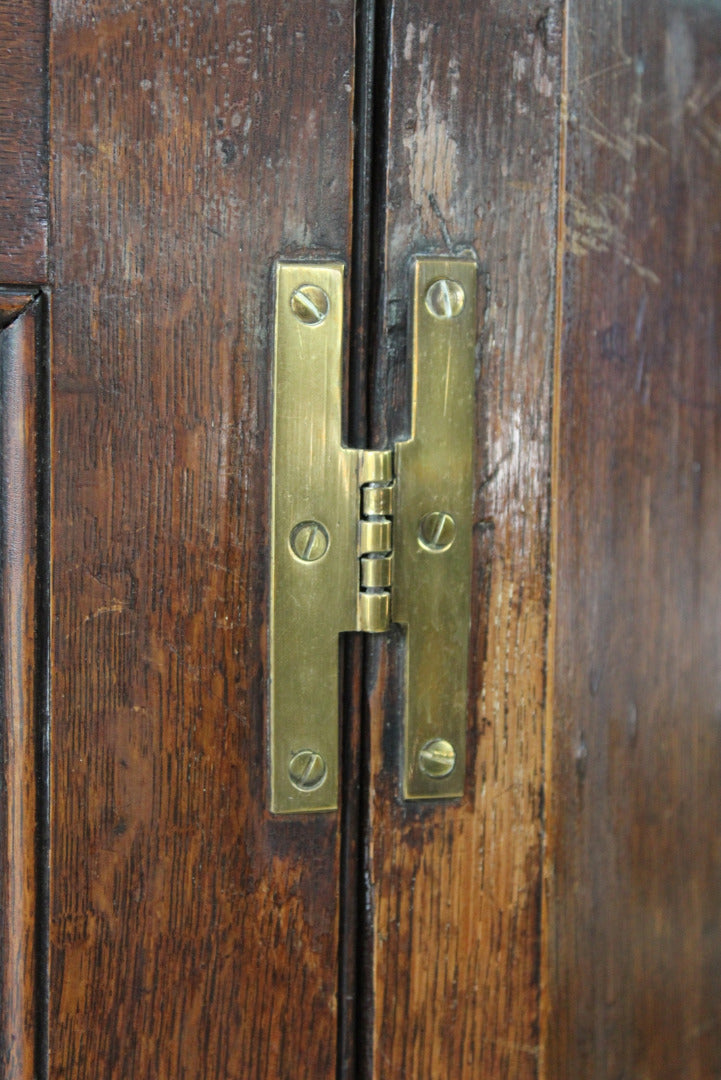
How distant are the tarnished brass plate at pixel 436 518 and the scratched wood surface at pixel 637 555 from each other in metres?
0.06

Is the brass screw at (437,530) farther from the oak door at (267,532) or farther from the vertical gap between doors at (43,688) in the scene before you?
the vertical gap between doors at (43,688)

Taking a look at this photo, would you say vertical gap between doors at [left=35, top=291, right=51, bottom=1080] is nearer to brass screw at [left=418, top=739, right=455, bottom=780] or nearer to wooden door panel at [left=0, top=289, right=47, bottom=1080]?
wooden door panel at [left=0, top=289, right=47, bottom=1080]

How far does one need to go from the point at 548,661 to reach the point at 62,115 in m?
0.36

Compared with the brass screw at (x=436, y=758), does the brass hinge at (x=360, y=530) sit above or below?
above

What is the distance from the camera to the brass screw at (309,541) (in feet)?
1.61

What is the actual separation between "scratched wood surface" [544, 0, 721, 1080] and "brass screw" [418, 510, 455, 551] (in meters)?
0.06

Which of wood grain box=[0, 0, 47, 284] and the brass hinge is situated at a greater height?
wood grain box=[0, 0, 47, 284]

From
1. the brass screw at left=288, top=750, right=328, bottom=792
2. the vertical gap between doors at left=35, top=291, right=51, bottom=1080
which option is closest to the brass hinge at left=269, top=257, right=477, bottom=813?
the brass screw at left=288, top=750, right=328, bottom=792

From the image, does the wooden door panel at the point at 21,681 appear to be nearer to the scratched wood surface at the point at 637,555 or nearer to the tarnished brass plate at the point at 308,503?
the tarnished brass plate at the point at 308,503

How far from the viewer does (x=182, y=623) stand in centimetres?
49

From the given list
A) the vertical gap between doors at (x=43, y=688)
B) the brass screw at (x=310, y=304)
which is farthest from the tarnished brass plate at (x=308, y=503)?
the vertical gap between doors at (x=43, y=688)

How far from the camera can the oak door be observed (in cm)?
48

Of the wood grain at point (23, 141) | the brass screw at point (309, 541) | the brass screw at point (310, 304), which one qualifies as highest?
the wood grain at point (23, 141)

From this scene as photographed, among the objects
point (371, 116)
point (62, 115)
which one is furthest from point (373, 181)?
point (62, 115)
